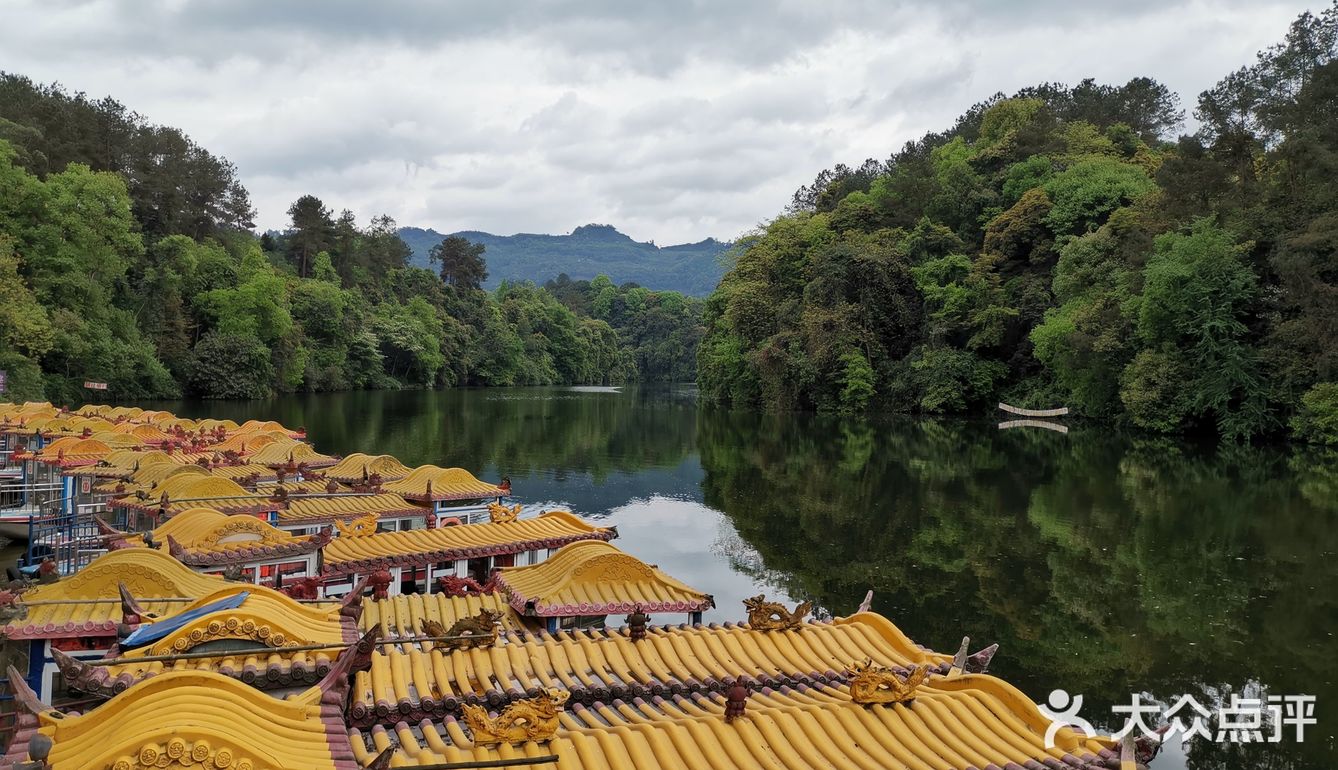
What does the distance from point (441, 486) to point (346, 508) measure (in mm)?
2442

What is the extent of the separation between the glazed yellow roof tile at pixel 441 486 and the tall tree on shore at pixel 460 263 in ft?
252

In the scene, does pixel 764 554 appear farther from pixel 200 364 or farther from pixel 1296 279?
pixel 200 364

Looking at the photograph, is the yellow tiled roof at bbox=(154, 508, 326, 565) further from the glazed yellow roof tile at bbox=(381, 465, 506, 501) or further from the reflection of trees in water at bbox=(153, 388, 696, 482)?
the reflection of trees in water at bbox=(153, 388, 696, 482)

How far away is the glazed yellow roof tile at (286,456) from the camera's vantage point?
2102 cm

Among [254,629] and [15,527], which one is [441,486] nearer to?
[15,527]

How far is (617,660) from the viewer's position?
7.14m

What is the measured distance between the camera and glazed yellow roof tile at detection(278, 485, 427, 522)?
46.6 feet

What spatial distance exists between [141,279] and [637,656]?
52287 millimetres

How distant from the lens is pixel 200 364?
51.8 meters

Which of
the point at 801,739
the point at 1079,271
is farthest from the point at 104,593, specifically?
the point at 1079,271

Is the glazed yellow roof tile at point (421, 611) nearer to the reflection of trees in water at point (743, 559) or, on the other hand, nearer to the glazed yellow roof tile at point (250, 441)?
the reflection of trees in water at point (743, 559)

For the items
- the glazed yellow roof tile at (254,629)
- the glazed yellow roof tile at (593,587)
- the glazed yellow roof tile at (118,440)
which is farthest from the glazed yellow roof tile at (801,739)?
the glazed yellow roof tile at (118,440)

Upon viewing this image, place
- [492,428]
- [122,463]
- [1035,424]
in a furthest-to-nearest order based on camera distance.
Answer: [1035,424], [492,428], [122,463]

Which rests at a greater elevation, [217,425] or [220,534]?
[220,534]
